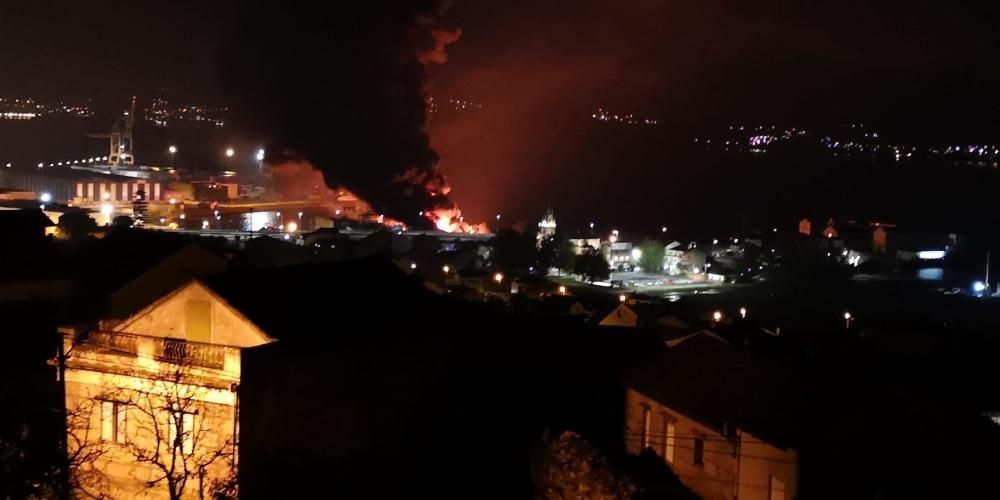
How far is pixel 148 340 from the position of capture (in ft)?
17.0

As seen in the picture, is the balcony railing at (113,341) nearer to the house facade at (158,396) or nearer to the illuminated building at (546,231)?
the house facade at (158,396)

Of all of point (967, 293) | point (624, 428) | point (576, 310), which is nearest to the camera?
point (624, 428)

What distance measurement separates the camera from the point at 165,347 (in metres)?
5.12

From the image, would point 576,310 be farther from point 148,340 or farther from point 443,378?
point 148,340

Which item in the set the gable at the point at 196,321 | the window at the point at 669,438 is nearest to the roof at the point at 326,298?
the gable at the point at 196,321

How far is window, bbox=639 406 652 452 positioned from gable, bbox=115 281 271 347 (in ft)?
8.75

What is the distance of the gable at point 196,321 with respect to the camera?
5223mm

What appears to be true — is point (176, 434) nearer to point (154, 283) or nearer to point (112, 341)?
point (112, 341)

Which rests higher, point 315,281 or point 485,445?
point 315,281

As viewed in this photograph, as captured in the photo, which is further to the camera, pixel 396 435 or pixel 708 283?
pixel 708 283

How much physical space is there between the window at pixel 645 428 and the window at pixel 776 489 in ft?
3.46

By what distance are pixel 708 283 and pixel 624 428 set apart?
20.8 meters

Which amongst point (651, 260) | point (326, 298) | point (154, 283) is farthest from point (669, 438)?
point (651, 260)

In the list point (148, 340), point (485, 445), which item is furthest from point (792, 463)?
point (148, 340)
